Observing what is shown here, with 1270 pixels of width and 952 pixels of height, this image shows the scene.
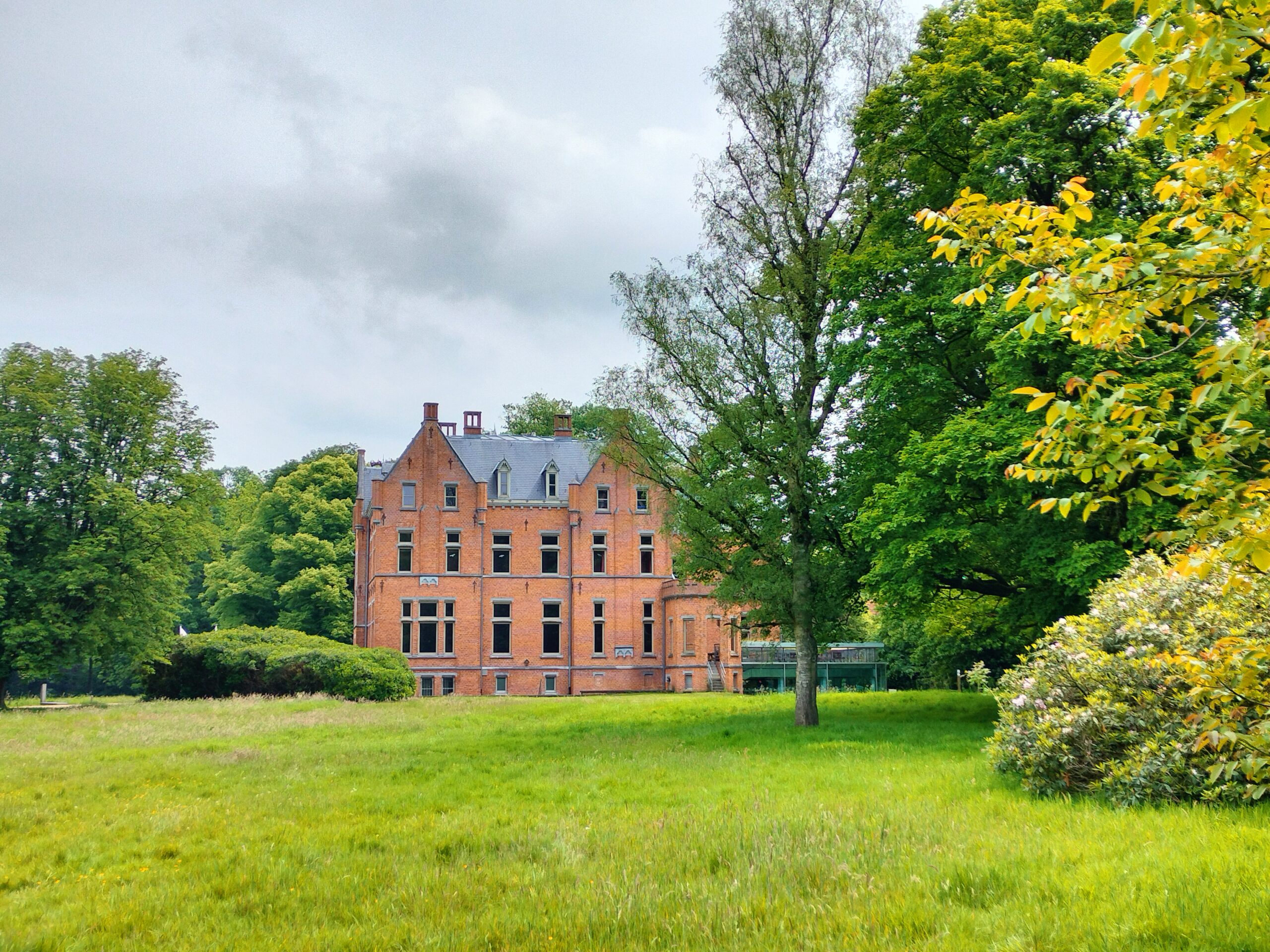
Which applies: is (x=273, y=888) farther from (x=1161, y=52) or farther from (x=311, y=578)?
(x=311, y=578)

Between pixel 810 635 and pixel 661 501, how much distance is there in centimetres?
547

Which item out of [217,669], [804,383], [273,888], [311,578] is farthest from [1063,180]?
[311,578]

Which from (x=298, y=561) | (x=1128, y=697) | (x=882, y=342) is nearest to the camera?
(x=1128, y=697)

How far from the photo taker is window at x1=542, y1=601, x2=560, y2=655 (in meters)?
53.8

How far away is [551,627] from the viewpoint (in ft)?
177

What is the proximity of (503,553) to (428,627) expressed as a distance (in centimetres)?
578

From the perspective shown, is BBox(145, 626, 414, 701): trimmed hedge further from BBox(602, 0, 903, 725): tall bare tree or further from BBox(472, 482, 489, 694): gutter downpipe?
BBox(602, 0, 903, 725): tall bare tree

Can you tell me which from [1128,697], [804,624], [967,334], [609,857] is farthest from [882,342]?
[609,857]

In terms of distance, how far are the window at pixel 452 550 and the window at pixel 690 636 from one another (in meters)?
13.1

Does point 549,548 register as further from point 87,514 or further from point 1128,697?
point 1128,697

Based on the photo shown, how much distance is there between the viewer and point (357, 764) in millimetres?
16734

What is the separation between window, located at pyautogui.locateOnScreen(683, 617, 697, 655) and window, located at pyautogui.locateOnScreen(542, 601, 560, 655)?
7.41 m

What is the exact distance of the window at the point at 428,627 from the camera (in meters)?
52.2

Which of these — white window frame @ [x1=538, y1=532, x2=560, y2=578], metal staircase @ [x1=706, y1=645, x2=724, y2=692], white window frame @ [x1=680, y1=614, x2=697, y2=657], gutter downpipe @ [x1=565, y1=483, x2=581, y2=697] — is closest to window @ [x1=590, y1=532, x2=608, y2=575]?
gutter downpipe @ [x1=565, y1=483, x2=581, y2=697]
